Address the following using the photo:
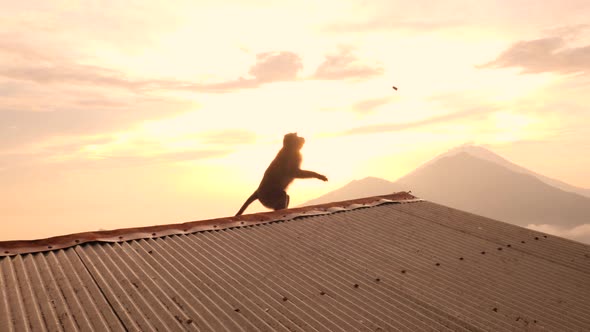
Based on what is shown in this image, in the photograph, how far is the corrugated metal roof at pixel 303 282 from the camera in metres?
3.86

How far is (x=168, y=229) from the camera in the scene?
6.07 meters

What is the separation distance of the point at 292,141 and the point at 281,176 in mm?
991

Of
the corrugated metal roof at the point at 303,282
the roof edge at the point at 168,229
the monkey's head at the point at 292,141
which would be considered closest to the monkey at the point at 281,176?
the monkey's head at the point at 292,141

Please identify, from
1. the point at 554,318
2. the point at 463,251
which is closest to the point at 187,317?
the point at 554,318

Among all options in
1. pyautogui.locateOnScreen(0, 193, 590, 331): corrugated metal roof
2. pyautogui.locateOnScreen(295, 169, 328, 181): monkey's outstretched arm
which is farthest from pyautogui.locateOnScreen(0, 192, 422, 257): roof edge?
pyautogui.locateOnScreen(295, 169, 328, 181): monkey's outstretched arm

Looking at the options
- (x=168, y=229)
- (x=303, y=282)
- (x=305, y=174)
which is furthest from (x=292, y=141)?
(x=303, y=282)

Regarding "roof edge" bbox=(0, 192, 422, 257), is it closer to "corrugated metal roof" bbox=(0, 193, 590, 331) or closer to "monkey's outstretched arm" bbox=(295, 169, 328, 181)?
"corrugated metal roof" bbox=(0, 193, 590, 331)

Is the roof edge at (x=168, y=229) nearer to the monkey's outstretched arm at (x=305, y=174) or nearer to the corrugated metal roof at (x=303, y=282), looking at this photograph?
the corrugated metal roof at (x=303, y=282)

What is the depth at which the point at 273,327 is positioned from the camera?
382 centimetres

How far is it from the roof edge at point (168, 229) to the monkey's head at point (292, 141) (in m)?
3.03

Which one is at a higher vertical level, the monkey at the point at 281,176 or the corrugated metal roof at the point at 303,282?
the monkey at the point at 281,176

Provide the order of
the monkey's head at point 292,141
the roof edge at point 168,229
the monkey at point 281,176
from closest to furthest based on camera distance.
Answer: the roof edge at point 168,229 → the monkey at point 281,176 → the monkey's head at point 292,141

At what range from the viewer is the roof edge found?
5.07 m

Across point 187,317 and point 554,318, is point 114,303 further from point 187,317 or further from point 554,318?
point 554,318
